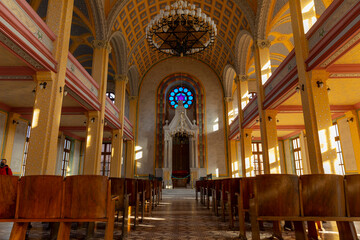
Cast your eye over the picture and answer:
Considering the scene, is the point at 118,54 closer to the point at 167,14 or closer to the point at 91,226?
the point at 167,14

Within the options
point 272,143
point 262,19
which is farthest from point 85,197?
point 262,19

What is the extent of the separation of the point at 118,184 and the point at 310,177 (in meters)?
3.31

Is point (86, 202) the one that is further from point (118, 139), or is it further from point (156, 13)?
point (156, 13)

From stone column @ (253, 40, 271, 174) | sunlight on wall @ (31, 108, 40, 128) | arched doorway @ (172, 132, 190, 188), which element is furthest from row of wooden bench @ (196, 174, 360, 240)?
arched doorway @ (172, 132, 190, 188)

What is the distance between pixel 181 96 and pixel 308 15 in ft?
46.4

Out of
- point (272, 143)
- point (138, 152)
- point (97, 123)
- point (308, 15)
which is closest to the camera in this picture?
point (308, 15)

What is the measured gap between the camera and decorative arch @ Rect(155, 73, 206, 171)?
18.5 metres

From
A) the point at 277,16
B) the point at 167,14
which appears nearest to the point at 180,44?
the point at 167,14

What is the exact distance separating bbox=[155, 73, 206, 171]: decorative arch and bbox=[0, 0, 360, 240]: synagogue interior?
0.11 m

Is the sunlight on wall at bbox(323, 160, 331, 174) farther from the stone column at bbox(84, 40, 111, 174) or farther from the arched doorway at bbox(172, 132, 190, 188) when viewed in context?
the arched doorway at bbox(172, 132, 190, 188)

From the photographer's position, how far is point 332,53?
18.4ft

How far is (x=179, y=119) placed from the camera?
18.7m

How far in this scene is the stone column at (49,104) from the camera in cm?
595

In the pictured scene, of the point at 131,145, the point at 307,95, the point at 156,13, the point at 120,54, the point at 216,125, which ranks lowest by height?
the point at 307,95
